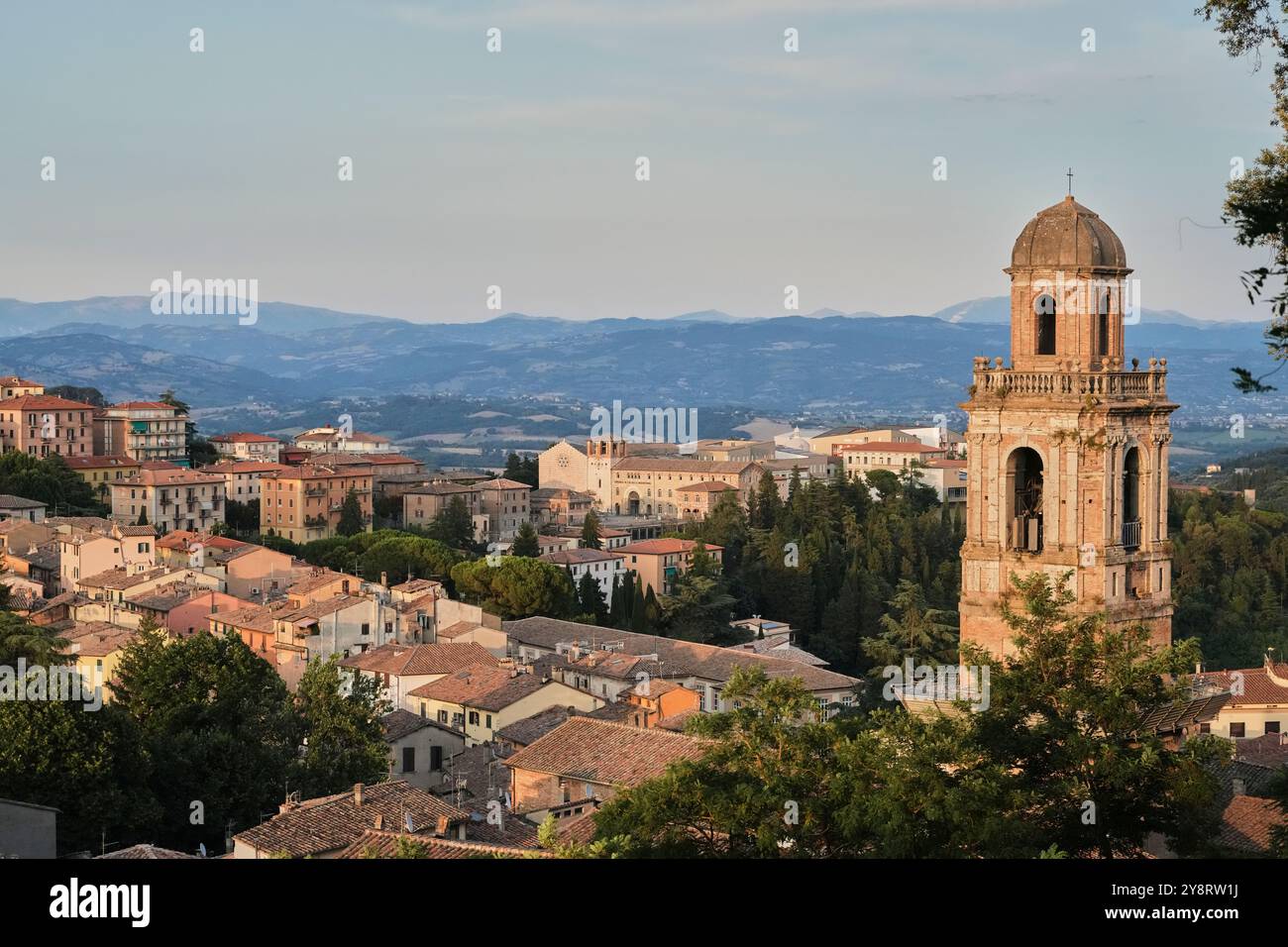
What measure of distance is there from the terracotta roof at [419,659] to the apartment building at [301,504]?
114 ft

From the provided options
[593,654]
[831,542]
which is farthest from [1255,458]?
[593,654]

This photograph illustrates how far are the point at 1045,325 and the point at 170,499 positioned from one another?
2536 inches

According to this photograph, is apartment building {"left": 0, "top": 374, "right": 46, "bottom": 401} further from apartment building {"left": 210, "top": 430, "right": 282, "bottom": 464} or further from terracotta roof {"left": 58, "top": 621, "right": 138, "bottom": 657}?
terracotta roof {"left": 58, "top": 621, "right": 138, "bottom": 657}

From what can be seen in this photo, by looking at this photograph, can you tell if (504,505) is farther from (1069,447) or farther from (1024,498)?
(1069,447)

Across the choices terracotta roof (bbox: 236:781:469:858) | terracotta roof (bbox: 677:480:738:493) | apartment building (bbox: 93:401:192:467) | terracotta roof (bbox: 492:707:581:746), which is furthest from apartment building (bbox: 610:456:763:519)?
terracotta roof (bbox: 236:781:469:858)

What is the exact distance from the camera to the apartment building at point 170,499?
3081 inches

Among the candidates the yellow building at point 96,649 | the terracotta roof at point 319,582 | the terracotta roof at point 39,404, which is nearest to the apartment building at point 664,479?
the terracotta roof at point 39,404

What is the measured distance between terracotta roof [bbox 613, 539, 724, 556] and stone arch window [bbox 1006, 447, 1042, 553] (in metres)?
54.0

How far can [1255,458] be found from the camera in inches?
6078

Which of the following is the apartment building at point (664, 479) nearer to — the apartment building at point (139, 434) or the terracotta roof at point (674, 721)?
the apartment building at point (139, 434)

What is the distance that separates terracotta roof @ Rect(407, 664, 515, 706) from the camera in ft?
138

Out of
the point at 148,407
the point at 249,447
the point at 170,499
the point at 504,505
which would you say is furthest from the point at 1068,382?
the point at 249,447
